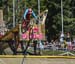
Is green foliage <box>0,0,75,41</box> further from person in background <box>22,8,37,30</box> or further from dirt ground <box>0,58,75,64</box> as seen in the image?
dirt ground <box>0,58,75,64</box>

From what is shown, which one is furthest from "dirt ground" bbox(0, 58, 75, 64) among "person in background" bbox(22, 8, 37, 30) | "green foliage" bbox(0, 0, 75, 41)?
"green foliage" bbox(0, 0, 75, 41)

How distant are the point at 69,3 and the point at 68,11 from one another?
4.41ft

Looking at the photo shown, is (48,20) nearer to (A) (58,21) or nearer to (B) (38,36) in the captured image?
(A) (58,21)

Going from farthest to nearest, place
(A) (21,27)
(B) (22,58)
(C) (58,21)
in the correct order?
(C) (58,21) → (A) (21,27) → (B) (22,58)

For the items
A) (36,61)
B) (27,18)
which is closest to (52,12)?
(27,18)

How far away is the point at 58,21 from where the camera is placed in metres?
48.5

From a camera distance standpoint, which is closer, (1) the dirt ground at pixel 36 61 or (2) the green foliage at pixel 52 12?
(1) the dirt ground at pixel 36 61

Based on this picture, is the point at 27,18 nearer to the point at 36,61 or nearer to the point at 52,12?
the point at 36,61

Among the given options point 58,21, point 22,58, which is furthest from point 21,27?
point 58,21

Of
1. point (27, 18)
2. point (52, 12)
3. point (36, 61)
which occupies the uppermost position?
point (27, 18)

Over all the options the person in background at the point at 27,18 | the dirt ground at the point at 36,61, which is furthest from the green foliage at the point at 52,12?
the dirt ground at the point at 36,61

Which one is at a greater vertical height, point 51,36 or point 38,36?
point 38,36

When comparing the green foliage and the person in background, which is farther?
the green foliage

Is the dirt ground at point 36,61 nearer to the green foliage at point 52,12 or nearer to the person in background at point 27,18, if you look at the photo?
the person in background at point 27,18
